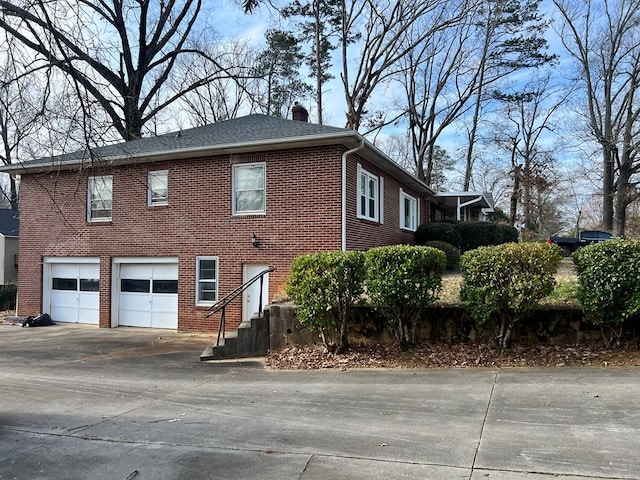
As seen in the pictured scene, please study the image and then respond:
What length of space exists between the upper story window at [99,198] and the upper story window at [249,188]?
14.3ft

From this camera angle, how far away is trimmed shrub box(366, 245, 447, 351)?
313 inches

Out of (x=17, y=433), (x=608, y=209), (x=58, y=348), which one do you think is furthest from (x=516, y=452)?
(x=608, y=209)

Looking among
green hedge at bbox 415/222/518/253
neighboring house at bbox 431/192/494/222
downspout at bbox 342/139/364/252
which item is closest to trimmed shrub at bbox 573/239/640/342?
downspout at bbox 342/139/364/252

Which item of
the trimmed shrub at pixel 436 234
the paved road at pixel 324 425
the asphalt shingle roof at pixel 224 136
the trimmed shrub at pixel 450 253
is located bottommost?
the paved road at pixel 324 425

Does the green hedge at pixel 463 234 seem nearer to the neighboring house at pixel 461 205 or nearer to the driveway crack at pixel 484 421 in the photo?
the neighboring house at pixel 461 205

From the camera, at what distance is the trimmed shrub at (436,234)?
1831cm

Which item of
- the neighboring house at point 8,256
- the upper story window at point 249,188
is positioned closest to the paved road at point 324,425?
the upper story window at point 249,188

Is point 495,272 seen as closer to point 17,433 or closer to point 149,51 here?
point 17,433

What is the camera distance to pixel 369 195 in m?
13.8

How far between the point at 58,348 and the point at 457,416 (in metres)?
9.76

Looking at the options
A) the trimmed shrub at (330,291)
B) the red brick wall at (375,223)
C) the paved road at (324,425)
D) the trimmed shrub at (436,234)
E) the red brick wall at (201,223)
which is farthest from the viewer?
the trimmed shrub at (436,234)

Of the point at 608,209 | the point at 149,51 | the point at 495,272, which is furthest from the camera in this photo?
the point at 608,209

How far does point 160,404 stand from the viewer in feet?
21.5

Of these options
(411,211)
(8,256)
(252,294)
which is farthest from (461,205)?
(8,256)
